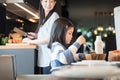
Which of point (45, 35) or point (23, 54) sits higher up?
point (45, 35)

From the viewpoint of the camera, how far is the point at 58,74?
1.55 ft

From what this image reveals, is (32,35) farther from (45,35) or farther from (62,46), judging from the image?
(62,46)

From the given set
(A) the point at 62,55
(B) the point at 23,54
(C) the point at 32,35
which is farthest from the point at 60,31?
(C) the point at 32,35

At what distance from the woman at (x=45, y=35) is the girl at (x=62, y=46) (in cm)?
47

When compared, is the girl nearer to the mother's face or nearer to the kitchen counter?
the kitchen counter

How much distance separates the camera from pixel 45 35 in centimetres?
372

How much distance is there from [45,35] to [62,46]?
3.15 feet

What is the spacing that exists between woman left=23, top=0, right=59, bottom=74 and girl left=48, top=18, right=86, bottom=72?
0.47 metres

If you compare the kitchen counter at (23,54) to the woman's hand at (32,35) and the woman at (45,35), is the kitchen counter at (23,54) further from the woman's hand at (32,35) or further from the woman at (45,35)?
the woman's hand at (32,35)

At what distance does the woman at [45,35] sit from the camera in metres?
3.66

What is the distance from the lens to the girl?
8.59 feet

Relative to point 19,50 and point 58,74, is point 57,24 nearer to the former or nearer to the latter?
point 19,50

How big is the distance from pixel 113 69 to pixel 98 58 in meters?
1.09

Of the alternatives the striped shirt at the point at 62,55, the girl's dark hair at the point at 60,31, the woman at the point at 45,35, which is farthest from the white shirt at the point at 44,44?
the striped shirt at the point at 62,55
